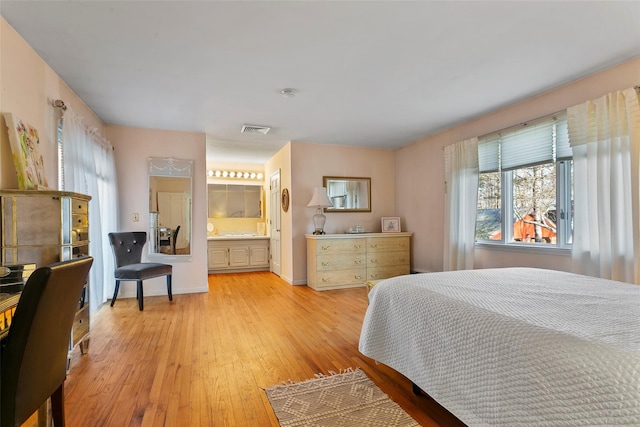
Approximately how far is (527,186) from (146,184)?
473 cm

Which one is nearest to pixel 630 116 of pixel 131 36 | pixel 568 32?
pixel 568 32

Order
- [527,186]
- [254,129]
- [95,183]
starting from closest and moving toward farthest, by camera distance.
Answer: [95,183] → [527,186] → [254,129]

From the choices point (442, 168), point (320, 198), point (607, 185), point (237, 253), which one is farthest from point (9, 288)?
point (237, 253)

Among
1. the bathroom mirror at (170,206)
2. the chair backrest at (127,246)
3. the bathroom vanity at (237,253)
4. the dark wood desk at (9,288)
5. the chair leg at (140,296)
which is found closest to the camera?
the dark wood desk at (9,288)

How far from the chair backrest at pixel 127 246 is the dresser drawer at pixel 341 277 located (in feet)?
7.92

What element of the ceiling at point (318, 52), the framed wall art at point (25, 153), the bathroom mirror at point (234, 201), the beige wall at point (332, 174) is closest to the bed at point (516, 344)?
the ceiling at point (318, 52)

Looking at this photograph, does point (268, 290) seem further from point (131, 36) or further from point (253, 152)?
point (131, 36)

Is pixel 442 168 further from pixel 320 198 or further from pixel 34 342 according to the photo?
pixel 34 342

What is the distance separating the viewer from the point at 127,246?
3.91m

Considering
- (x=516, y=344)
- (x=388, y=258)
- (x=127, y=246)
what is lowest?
(x=388, y=258)

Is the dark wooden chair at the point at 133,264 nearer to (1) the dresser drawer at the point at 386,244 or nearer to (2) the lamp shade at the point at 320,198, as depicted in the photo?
(2) the lamp shade at the point at 320,198

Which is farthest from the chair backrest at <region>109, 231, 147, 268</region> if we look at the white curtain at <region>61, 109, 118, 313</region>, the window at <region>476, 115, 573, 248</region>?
the window at <region>476, 115, 573, 248</region>

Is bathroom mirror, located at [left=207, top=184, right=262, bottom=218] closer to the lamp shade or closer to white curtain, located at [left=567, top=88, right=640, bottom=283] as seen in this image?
the lamp shade

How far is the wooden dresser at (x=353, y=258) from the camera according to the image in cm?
467
